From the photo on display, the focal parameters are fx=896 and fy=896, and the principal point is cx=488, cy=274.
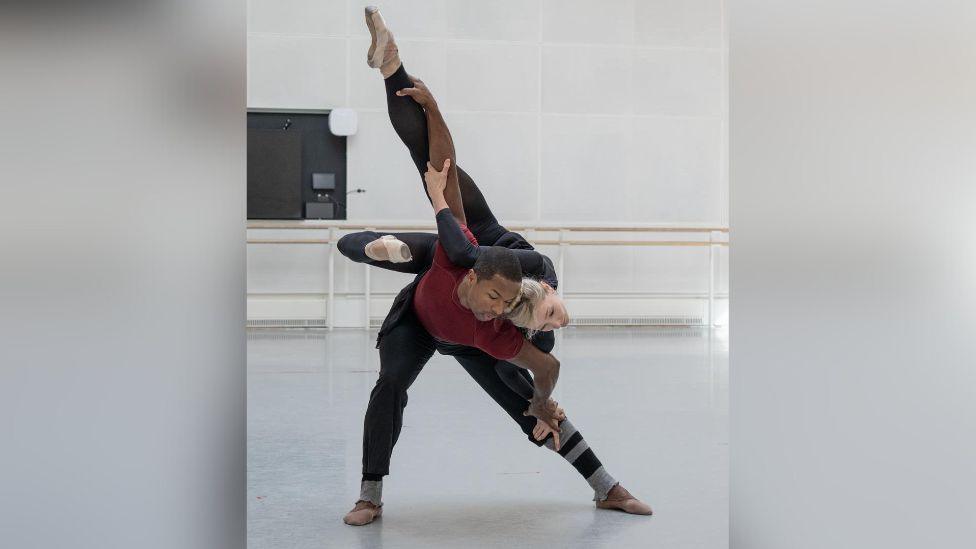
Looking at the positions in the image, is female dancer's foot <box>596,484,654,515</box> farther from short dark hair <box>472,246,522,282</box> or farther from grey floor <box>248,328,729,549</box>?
short dark hair <box>472,246,522,282</box>

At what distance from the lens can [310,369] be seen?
6.13m

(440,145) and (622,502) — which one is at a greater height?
(440,145)

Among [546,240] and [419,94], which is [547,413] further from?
[546,240]

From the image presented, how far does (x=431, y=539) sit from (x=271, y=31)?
7998 millimetres

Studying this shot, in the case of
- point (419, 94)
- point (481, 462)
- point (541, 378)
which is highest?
point (419, 94)

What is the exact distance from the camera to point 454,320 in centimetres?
247

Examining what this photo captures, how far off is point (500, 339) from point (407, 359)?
375 millimetres

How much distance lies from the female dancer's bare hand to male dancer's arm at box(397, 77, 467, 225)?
0.01m
